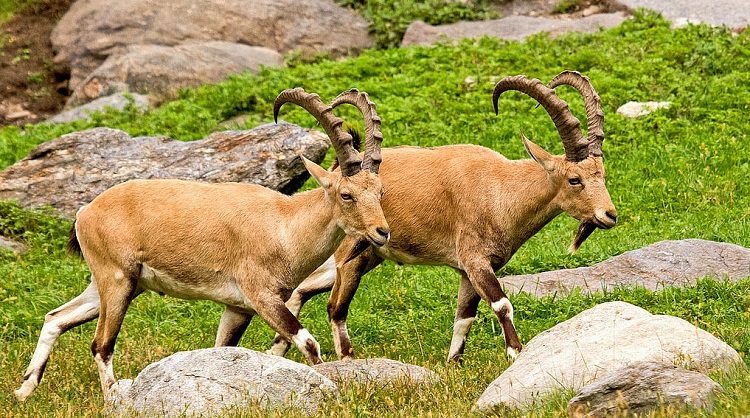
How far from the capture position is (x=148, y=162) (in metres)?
14.8

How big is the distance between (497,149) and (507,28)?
5650 millimetres

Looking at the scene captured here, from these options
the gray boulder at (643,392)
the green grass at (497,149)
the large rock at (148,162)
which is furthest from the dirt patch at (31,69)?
the gray boulder at (643,392)

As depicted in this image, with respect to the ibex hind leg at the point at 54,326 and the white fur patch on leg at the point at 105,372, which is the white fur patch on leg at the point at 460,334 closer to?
the white fur patch on leg at the point at 105,372

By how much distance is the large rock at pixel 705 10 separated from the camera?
20000 mm

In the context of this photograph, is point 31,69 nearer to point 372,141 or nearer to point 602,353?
point 372,141

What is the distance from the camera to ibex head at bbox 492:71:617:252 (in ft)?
31.9

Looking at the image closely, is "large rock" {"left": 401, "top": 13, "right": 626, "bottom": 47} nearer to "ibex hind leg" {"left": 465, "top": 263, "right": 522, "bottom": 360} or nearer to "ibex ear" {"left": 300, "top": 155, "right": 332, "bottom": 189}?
"ibex hind leg" {"left": 465, "top": 263, "right": 522, "bottom": 360}

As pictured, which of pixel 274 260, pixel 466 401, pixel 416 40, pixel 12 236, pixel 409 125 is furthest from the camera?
pixel 416 40

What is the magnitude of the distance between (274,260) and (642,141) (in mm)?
8071

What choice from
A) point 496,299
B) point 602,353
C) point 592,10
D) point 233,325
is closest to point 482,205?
point 496,299

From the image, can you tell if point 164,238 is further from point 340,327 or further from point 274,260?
point 340,327

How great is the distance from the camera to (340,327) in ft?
34.9

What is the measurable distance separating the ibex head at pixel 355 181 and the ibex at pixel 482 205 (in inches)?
24.3

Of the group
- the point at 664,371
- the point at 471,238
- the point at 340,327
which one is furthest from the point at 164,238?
the point at 664,371
